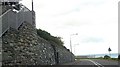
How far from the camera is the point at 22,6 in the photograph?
25.9 meters

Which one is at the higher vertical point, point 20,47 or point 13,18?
point 13,18

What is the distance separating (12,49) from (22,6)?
7097 mm

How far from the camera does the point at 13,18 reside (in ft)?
72.6

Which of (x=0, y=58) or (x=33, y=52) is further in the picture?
(x=33, y=52)

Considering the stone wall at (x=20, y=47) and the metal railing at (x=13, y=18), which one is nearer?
the stone wall at (x=20, y=47)

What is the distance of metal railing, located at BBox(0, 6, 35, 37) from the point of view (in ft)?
64.8

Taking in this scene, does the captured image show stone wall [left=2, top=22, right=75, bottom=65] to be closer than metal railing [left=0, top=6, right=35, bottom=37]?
Yes

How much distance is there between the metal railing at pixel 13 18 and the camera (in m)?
19.8

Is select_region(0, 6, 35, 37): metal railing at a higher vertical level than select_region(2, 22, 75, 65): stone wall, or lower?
higher

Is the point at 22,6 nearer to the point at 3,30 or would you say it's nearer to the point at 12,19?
the point at 12,19

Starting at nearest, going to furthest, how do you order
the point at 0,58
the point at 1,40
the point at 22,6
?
1. the point at 0,58
2. the point at 1,40
3. the point at 22,6

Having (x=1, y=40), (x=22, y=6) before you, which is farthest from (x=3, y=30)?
(x=22, y=6)

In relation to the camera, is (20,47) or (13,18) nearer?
(20,47)

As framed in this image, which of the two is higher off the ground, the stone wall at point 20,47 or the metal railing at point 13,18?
the metal railing at point 13,18
